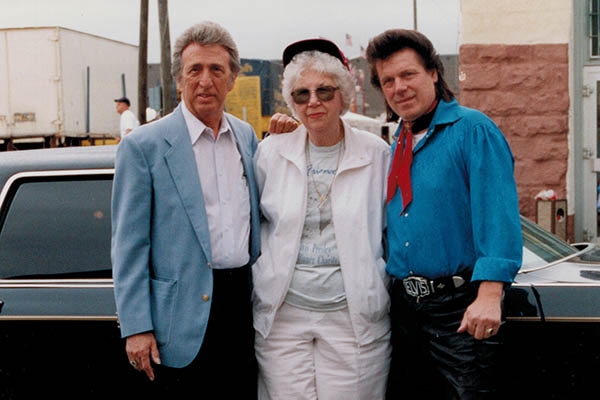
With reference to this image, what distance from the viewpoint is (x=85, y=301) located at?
2.49 m

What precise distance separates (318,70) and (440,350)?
42.4 inches

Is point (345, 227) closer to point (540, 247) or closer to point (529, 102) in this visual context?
point (540, 247)

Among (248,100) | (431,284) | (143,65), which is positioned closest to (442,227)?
(431,284)

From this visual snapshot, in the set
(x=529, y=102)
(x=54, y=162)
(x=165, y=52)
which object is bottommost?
(x=54, y=162)

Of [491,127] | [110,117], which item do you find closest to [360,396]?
[491,127]

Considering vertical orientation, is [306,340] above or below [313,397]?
A: above

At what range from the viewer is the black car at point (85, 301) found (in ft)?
7.67

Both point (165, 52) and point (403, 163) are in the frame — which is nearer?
point (403, 163)

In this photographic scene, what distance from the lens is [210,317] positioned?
7.50 ft

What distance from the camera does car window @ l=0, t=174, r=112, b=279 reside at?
258cm

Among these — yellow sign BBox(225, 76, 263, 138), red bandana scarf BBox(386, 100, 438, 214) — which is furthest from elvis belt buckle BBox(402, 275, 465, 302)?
yellow sign BBox(225, 76, 263, 138)

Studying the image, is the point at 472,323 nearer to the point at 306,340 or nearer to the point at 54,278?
the point at 306,340

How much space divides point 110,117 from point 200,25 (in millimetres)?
15062

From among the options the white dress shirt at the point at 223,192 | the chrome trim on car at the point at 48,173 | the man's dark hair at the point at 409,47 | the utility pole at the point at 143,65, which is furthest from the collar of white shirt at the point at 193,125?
the utility pole at the point at 143,65
